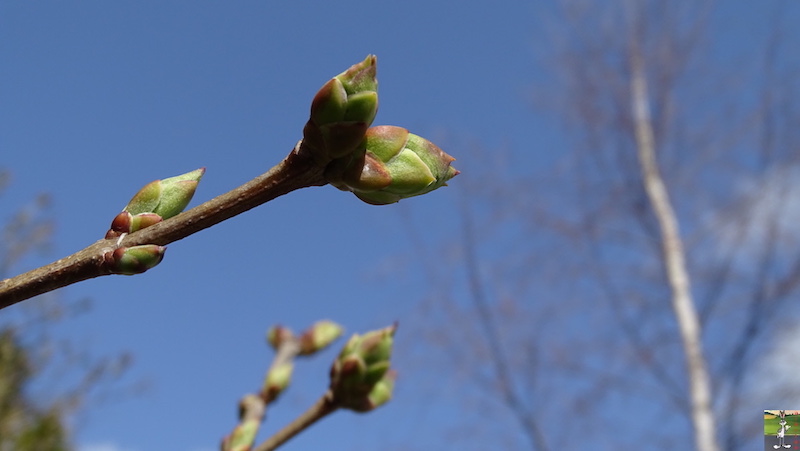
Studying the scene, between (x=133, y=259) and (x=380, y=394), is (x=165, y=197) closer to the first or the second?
(x=133, y=259)

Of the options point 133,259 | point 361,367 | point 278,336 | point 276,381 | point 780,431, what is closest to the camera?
point 133,259

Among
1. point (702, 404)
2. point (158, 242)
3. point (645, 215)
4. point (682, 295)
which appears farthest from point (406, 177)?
point (645, 215)

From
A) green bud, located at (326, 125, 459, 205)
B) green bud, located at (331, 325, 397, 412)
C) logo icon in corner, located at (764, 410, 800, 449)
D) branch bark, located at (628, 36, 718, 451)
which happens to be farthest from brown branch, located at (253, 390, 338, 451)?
branch bark, located at (628, 36, 718, 451)

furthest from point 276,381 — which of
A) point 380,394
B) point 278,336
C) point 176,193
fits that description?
point 176,193

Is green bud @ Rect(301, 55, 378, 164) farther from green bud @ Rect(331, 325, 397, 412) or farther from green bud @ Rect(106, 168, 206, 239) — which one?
green bud @ Rect(331, 325, 397, 412)

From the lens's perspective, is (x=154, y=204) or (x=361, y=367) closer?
(x=154, y=204)

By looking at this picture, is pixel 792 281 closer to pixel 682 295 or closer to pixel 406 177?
pixel 682 295

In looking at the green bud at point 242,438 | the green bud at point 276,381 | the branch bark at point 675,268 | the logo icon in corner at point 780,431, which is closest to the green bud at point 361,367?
the green bud at point 242,438
